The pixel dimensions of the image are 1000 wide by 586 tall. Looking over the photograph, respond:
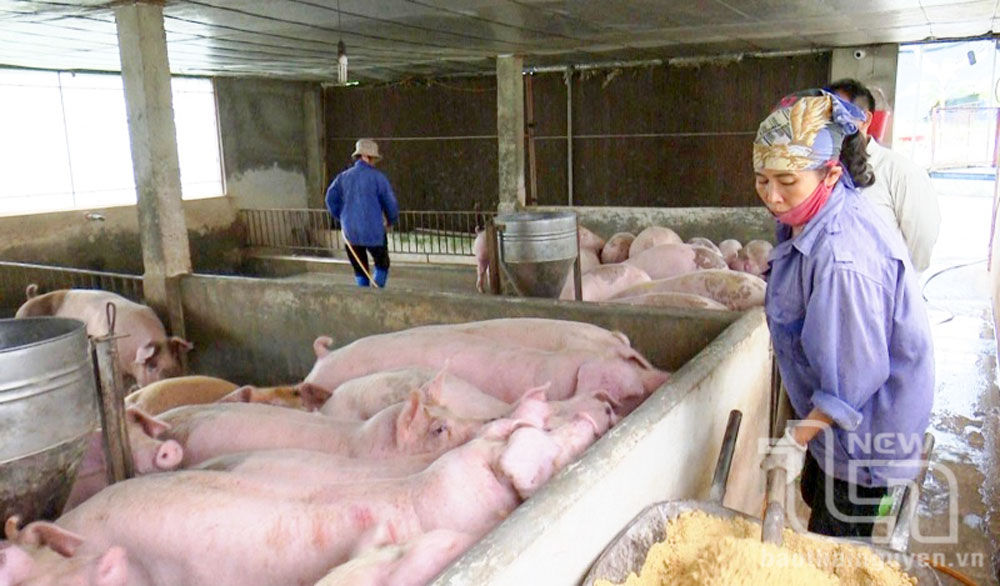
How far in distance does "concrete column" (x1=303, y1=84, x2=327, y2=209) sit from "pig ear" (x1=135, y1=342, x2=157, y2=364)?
8.94 meters

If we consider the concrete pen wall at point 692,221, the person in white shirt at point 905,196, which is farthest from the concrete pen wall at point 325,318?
the concrete pen wall at point 692,221

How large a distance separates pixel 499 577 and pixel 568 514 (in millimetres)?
309

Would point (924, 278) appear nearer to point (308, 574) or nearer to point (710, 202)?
point (710, 202)

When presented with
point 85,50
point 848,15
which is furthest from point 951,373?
point 85,50

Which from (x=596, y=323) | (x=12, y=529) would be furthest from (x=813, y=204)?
(x=12, y=529)

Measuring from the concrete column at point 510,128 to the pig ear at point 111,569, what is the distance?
7.79m

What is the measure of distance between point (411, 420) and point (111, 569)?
1100 mm

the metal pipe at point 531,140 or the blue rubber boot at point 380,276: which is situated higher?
the metal pipe at point 531,140

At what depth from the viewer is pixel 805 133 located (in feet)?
6.64

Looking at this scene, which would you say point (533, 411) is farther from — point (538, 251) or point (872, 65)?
point (872, 65)

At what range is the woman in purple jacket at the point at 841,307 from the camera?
1.98 m

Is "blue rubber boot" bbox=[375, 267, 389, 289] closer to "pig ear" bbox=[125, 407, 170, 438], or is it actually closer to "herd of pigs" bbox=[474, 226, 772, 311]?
"herd of pigs" bbox=[474, 226, 772, 311]

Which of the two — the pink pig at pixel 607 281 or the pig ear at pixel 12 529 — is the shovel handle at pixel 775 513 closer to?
the pig ear at pixel 12 529

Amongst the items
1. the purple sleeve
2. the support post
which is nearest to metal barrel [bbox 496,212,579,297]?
the purple sleeve
